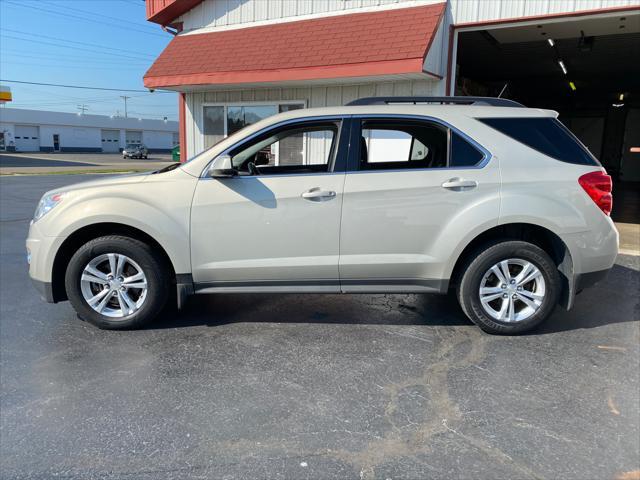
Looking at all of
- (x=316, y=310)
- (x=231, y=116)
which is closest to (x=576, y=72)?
(x=231, y=116)

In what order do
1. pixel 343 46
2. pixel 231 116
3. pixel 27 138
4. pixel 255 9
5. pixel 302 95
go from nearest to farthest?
pixel 343 46, pixel 302 95, pixel 255 9, pixel 231 116, pixel 27 138

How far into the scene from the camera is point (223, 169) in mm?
4203

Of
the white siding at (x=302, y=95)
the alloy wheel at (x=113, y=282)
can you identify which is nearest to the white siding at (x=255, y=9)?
the white siding at (x=302, y=95)

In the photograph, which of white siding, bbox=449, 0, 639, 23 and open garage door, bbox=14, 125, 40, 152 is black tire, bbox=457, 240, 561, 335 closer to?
white siding, bbox=449, 0, 639, 23

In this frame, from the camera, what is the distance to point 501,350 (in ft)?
13.7

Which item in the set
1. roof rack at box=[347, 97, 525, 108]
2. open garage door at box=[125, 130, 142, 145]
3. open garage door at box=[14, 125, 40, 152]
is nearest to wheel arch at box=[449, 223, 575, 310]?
roof rack at box=[347, 97, 525, 108]

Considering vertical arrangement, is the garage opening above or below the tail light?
above

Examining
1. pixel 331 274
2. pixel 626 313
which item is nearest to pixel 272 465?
pixel 331 274

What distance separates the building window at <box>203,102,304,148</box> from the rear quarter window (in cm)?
680

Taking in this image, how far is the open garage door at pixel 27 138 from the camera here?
6938 cm

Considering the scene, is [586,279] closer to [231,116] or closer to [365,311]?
[365,311]

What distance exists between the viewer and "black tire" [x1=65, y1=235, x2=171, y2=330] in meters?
4.37

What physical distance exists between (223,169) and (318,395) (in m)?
1.95

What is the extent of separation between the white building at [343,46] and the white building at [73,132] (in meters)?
67.7
